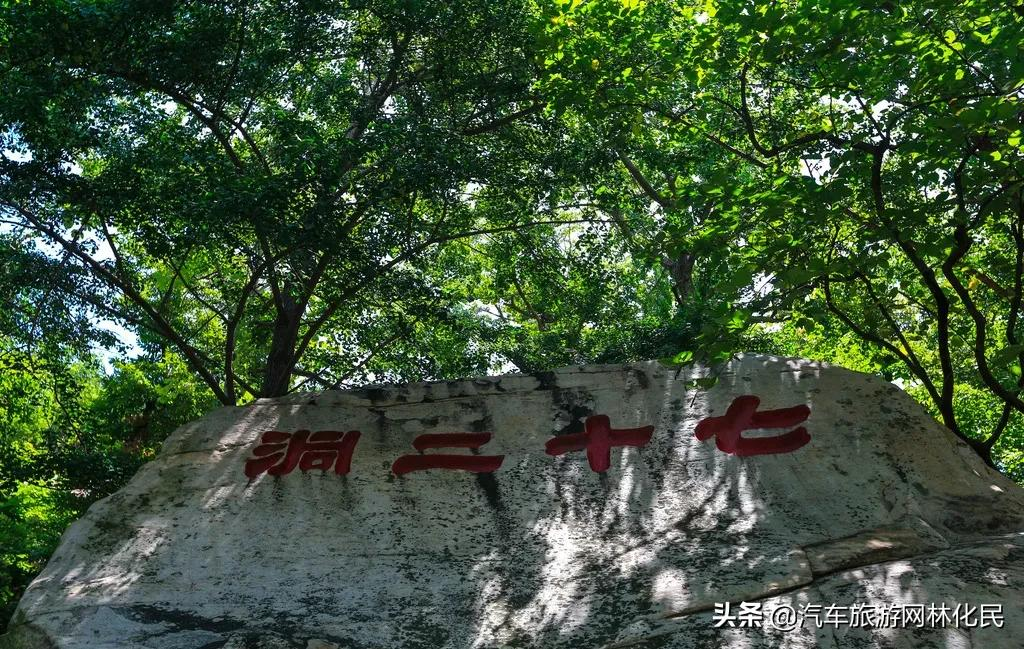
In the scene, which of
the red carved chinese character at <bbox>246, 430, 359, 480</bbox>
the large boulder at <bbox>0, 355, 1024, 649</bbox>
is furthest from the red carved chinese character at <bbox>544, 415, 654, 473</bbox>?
the red carved chinese character at <bbox>246, 430, 359, 480</bbox>

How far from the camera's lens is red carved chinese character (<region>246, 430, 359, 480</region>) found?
5.94 meters

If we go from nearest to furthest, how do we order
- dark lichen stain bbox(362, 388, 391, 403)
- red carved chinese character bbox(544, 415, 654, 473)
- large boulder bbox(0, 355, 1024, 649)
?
large boulder bbox(0, 355, 1024, 649) → red carved chinese character bbox(544, 415, 654, 473) → dark lichen stain bbox(362, 388, 391, 403)

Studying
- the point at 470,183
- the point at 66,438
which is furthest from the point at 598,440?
the point at 66,438

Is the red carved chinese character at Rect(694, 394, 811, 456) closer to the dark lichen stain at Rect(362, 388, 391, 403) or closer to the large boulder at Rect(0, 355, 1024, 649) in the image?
the large boulder at Rect(0, 355, 1024, 649)

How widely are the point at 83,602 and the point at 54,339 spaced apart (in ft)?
13.4

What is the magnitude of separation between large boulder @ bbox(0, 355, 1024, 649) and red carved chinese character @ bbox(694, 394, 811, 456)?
1cm

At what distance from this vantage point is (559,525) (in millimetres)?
5363

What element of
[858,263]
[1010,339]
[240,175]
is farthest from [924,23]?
[240,175]

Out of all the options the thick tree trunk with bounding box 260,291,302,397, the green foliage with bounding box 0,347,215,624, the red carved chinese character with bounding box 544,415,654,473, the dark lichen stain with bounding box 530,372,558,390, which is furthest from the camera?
the green foliage with bounding box 0,347,215,624

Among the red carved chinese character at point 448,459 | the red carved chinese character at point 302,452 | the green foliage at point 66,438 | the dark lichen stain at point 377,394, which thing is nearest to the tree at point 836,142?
the red carved chinese character at point 448,459

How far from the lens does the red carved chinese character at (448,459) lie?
5836mm

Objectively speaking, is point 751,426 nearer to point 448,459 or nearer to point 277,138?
point 448,459

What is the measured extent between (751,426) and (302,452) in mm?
2820

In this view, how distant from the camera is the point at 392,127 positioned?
7.34m
